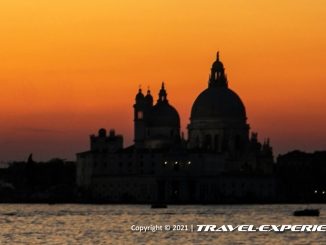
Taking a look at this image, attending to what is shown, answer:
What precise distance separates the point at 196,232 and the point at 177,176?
276ft

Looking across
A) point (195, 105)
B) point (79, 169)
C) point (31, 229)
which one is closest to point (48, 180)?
point (79, 169)

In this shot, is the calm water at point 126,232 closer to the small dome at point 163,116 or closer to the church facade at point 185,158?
the church facade at point 185,158

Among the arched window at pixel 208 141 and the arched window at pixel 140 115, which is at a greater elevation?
the arched window at pixel 140 115

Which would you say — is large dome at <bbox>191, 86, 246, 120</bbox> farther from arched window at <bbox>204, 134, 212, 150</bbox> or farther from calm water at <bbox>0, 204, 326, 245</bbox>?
calm water at <bbox>0, 204, 326, 245</bbox>

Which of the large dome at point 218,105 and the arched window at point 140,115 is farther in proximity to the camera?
the arched window at point 140,115

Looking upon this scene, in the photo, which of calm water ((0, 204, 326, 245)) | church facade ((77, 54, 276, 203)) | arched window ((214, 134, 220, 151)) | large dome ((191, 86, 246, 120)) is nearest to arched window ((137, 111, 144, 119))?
church facade ((77, 54, 276, 203))

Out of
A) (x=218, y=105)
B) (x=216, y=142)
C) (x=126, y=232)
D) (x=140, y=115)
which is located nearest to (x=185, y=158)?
(x=218, y=105)

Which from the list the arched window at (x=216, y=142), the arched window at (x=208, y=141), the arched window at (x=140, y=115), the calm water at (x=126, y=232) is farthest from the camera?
the arched window at (x=140, y=115)

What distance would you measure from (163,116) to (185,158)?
1019 centimetres

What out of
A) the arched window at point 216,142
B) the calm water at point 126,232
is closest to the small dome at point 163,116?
the arched window at point 216,142

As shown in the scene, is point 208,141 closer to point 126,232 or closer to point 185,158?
point 185,158

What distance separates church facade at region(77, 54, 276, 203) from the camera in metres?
164

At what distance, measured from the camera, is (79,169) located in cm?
17588

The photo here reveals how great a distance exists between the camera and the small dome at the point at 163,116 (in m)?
174
